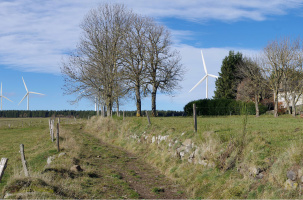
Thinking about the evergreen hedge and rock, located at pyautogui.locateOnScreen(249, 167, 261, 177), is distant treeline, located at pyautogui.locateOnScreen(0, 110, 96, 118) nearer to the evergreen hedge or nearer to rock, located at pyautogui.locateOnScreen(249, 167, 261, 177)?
the evergreen hedge

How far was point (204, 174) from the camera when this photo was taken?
11406mm

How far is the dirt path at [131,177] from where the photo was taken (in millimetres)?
11198

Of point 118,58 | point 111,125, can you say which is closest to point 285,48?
point 118,58

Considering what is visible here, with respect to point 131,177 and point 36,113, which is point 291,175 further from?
point 36,113

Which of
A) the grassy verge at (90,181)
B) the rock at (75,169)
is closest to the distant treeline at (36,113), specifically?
the grassy verge at (90,181)

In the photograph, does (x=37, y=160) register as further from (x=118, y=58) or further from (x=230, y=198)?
(x=118, y=58)

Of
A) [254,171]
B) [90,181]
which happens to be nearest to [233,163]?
[254,171]

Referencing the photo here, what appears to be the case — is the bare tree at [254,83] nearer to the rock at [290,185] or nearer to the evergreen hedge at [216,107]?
the evergreen hedge at [216,107]

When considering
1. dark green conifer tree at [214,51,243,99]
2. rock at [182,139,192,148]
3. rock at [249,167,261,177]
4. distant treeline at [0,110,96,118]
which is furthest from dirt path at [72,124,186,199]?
distant treeline at [0,110,96,118]

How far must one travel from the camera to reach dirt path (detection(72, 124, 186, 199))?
11198 millimetres

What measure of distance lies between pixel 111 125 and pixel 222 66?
3638 cm

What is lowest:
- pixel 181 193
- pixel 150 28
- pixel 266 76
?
pixel 181 193

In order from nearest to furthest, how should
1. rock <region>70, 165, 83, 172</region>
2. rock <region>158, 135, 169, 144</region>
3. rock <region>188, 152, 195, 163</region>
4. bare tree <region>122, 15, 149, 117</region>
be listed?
rock <region>70, 165, 83, 172</region> < rock <region>188, 152, 195, 163</region> < rock <region>158, 135, 169, 144</region> < bare tree <region>122, 15, 149, 117</region>

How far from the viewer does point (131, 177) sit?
13.5 meters
